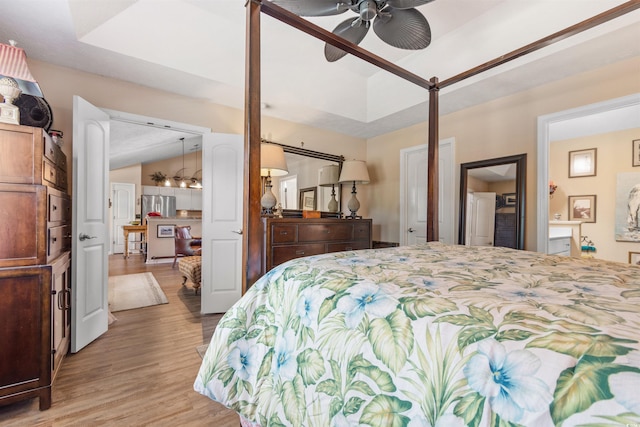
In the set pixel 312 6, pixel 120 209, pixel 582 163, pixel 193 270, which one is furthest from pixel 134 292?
pixel 582 163

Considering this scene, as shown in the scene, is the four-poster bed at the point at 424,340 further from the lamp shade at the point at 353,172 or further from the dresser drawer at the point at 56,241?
the lamp shade at the point at 353,172

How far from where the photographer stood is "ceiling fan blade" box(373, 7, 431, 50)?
6.03 ft

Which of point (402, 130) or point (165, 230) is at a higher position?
point (402, 130)

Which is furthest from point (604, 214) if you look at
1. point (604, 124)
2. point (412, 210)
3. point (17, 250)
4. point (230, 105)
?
point (17, 250)

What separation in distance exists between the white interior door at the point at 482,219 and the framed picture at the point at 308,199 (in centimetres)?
195

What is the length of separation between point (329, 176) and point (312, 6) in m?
2.56

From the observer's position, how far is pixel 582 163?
3898 millimetres

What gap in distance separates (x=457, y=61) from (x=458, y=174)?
125cm

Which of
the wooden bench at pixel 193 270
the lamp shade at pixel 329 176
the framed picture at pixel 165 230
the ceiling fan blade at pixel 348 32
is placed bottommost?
the wooden bench at pixel 193 270

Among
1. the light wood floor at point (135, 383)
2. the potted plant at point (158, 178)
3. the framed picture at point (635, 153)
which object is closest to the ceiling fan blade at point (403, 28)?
the light wood floor at point (135, 383)

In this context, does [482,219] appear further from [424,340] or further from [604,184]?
[424,340]

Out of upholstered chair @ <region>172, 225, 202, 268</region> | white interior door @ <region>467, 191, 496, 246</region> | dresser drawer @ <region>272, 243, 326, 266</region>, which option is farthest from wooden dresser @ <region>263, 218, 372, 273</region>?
upholstered chair @ <region>172, 225, 202, 268</region>

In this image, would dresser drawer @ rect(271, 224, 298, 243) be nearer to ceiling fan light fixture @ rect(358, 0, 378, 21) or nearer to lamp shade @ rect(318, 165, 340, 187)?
lamp shade @ rect(318, 165, 340, 187)

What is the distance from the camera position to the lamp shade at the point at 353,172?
13.1 feet
